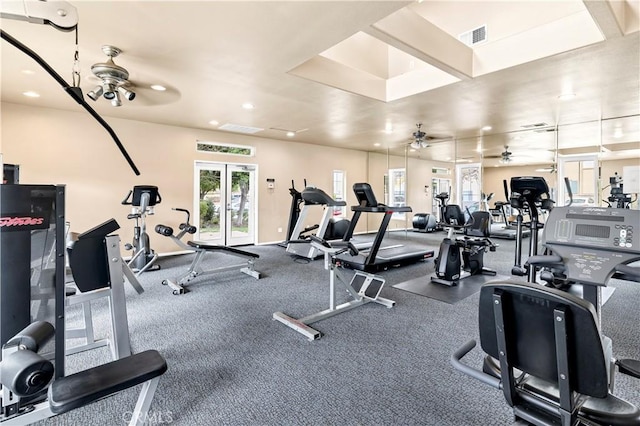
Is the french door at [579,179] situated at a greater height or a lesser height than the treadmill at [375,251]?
greater

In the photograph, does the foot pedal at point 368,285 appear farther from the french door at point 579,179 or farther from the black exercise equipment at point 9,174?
the french door at point 579,179

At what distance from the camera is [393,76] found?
5152mm

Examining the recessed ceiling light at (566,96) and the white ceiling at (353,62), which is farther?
the recessed ceiling light at (566,96)

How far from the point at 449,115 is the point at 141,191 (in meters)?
5.80

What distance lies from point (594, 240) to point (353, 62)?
4025 millimetres

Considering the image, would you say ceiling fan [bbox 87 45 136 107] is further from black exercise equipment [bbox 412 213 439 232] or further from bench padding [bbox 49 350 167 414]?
black exercise equipment [bbox 412 213 439 232]

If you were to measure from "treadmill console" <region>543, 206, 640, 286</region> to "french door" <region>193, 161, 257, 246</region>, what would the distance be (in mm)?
6814

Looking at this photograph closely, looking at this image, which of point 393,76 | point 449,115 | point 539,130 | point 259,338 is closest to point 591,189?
point 539,130

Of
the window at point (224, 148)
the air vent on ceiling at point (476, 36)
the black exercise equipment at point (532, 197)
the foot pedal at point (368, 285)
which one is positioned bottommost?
the foot pedal at point (368, 285)

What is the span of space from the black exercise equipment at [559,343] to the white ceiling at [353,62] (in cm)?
216

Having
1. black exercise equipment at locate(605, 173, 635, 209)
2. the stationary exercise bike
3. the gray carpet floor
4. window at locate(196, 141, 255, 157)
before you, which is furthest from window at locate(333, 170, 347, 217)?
black exercise equipment at locate(605, 173, 635, 209)

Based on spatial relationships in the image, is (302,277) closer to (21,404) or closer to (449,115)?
(21,404)

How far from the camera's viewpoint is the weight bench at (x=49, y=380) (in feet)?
3.66

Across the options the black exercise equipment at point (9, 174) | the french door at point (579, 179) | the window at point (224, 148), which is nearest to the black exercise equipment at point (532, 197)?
the french door at point (579, 179)
